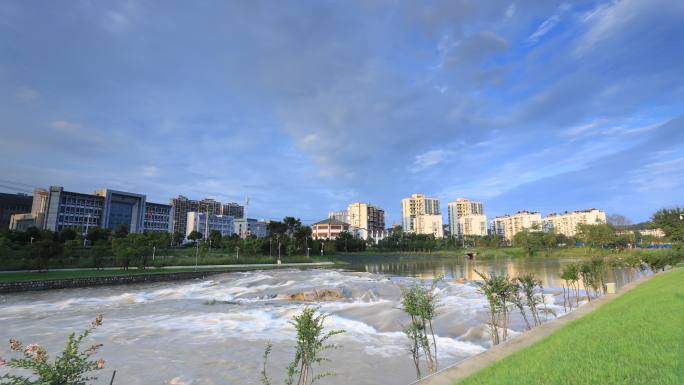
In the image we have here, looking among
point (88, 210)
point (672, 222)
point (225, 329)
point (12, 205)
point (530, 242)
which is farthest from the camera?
point (12, 205)

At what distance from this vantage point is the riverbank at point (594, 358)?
14.3ft

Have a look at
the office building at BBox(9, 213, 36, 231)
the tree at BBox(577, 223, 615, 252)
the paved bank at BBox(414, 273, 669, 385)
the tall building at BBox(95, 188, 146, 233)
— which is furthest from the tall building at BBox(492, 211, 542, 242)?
the office building at BBox(9, 213, 36, 231)

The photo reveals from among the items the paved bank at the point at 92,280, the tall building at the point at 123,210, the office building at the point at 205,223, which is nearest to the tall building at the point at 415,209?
the office building at the point at 205,223

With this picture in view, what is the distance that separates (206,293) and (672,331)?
2664cm

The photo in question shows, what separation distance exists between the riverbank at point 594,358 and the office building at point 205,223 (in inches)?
5425

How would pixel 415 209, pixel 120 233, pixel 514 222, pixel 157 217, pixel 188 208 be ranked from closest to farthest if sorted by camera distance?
pixel 120 233
pixel 157 217
pixel 188 208
pixel 514 222
pixel 415 209

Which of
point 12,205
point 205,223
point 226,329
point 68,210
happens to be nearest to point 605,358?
point 226,329

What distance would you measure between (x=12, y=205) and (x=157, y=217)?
44.0 m

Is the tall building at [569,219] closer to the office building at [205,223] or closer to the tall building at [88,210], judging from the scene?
the office building at [205,223]

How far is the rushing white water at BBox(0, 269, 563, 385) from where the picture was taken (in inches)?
403

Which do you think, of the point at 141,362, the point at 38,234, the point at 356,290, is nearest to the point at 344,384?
the point at 141,362

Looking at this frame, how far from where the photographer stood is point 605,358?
16.3 ft

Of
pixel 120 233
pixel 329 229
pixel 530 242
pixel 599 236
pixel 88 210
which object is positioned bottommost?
pixel 530 242

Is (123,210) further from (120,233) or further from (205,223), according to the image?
(120,233)
